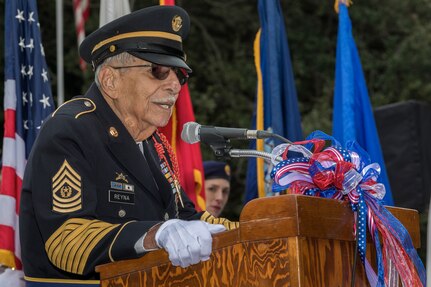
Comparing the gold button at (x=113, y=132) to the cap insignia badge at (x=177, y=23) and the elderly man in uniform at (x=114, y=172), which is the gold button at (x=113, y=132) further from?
the cap insignia badge at (x=177, y=23)

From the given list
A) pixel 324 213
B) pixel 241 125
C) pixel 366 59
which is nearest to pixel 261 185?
pixel 324 213

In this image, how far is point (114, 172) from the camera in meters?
3.19

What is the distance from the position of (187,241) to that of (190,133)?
0.78 metres

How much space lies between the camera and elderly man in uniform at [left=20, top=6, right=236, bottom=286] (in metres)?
2.85

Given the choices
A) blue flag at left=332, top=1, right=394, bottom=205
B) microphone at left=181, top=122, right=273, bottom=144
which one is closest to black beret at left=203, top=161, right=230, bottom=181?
blue flag at left=332, top=1, right=394, bottom=205

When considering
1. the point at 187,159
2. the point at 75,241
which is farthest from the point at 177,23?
the point at 187,159

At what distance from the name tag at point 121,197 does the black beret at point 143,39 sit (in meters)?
0.52

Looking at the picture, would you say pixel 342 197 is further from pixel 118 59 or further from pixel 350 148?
pixel 118 59

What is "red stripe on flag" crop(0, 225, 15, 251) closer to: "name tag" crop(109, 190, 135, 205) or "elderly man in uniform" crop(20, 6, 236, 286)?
"elderly man in uniform" crop(20, 6, 236, 286)

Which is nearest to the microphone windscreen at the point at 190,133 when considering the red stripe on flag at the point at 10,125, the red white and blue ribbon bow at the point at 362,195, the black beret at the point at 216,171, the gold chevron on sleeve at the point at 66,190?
the gold chevron on sleeve at the point at 66,190

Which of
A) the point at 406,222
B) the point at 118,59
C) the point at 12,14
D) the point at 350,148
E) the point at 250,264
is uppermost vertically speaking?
the point at 12,14

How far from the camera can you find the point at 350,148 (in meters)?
2.92

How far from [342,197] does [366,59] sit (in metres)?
13.2

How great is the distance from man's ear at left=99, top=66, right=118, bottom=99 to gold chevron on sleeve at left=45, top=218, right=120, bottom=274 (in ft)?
2.33
